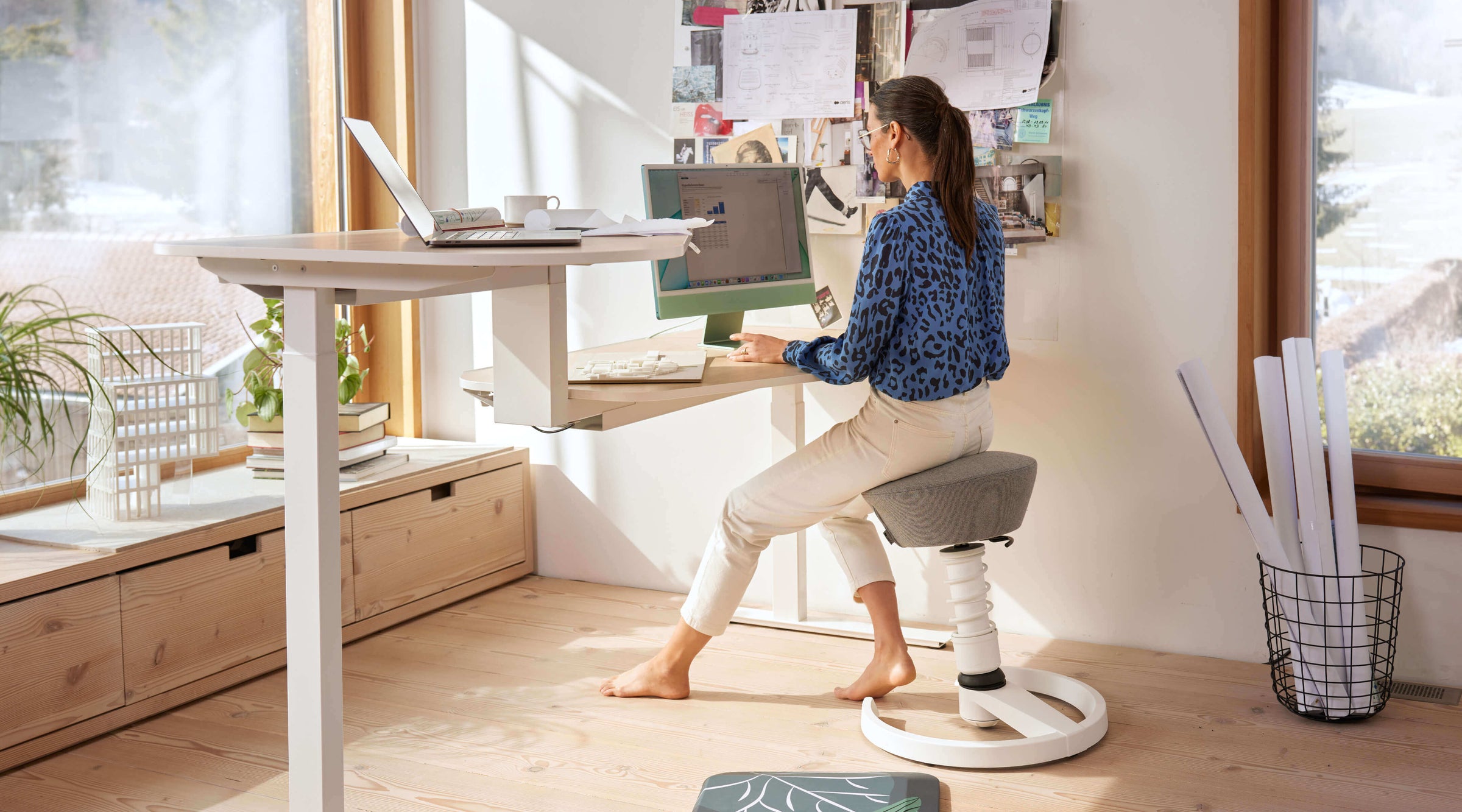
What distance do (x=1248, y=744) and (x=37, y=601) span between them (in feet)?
7.15

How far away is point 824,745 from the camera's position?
2.26 meters

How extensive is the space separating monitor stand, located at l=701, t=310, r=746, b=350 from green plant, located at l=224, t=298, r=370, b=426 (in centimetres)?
84

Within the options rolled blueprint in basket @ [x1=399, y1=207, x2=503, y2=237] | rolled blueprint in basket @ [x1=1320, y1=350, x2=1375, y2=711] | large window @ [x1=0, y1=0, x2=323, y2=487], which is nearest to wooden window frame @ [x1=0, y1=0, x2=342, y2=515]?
large window @ [x1=0, y1=0, x2=323, y2=487]

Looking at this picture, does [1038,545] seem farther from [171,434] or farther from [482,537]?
[171,434]

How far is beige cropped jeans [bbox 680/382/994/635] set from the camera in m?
2.21

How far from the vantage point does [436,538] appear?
3070 millimetres

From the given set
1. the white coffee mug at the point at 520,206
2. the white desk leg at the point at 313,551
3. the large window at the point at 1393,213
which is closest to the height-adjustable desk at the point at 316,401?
the white desk leg at the point at 313,551

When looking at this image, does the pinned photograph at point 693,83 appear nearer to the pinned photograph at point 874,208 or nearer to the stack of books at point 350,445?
the pinned photograph at point 874,208

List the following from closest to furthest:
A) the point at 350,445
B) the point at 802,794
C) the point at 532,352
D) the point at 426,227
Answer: the point at 426,227 < the point at 532,352 < the point at 802,794 < the point at 350,445

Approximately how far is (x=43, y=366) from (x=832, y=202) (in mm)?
1781

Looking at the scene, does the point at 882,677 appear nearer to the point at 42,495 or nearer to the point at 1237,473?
the point at 1237,473

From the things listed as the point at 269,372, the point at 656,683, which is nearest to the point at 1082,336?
the point at 656,683

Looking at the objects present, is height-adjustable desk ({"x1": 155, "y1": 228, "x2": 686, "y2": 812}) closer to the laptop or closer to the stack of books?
the laptop

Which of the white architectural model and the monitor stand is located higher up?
the monitor stand
